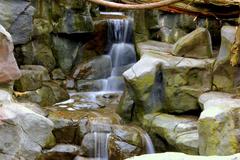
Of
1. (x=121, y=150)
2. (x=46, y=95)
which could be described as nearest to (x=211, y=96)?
(x=121, y=150)

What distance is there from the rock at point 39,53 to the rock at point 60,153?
369 centimetres

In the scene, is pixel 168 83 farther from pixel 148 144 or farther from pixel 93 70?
pixel 93 70

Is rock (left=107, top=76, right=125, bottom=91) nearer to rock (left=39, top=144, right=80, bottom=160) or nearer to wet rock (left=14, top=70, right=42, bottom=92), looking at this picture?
wet rock (left=14, top=70, right=42, bottom=92)

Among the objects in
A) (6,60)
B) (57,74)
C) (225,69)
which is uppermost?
(6,60)

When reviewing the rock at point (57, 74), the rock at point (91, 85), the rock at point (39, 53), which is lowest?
the rock at point (91, 85)

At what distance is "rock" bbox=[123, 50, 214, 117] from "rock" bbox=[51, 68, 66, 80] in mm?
3606

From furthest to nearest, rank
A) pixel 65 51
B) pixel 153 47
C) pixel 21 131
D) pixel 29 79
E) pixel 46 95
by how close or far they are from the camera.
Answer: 1. pixel 65 51
2. pixel 153 47
3. pixel 46 95
4. pixel 29 79
5. pixel 21 131

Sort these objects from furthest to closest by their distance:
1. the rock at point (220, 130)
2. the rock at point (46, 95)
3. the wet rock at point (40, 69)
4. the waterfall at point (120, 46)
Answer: the waterfall at point (120, 46)
the wet rock at point (40, 69)
the rock at point (46, 95)
the rock at point (220, 130)

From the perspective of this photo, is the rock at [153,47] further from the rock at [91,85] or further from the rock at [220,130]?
the rock at [220,130]

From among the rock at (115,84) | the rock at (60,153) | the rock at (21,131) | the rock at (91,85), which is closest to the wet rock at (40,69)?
the rock at (91,85)

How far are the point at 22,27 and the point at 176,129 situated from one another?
4.55 m

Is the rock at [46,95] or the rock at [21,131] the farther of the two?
the rock at [46,95]

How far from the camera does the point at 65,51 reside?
39.8 feet

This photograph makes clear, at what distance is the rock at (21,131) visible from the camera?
160 inches
